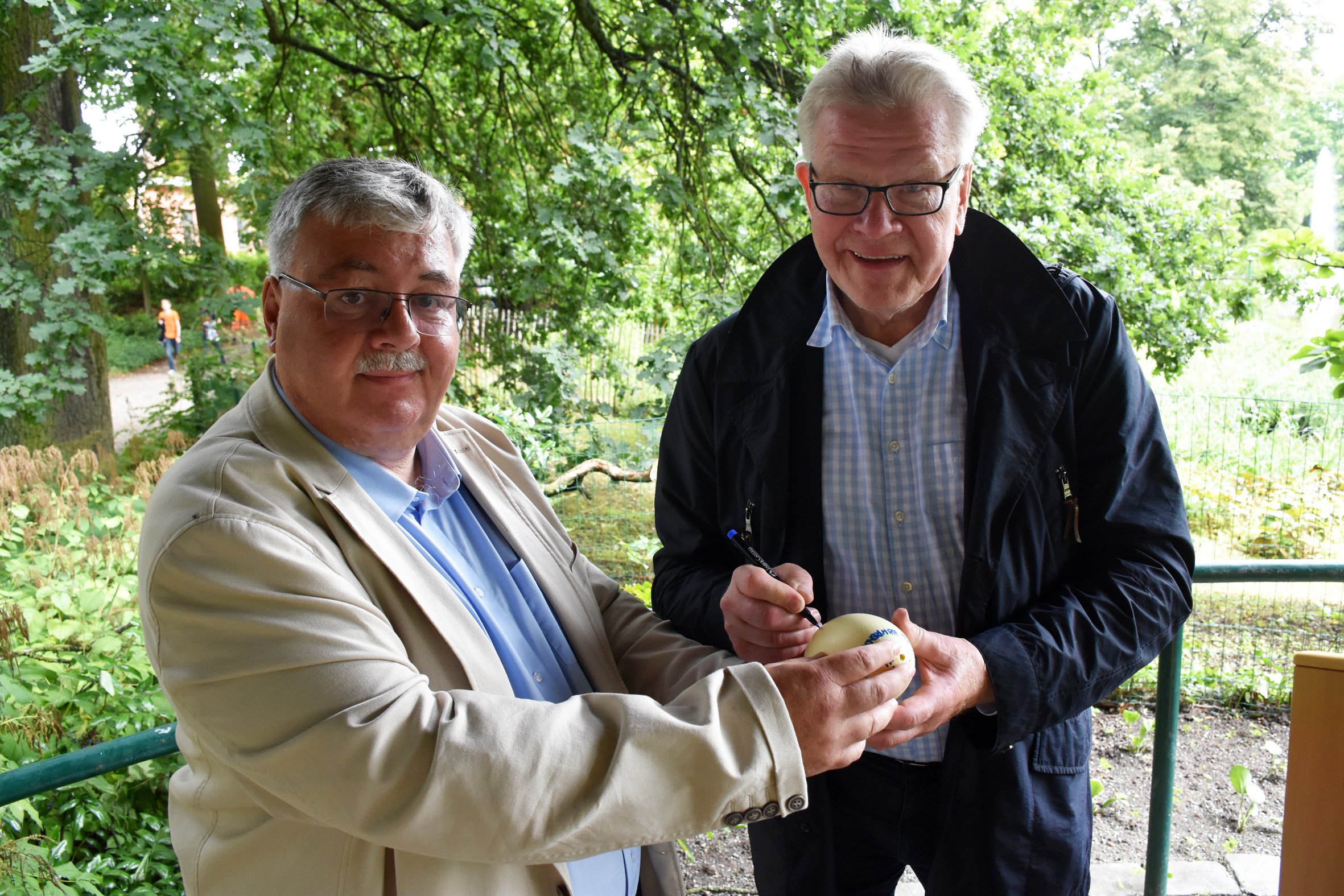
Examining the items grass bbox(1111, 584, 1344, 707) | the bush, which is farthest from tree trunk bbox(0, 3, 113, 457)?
grass bbox(1111, 584, 1344, 707)

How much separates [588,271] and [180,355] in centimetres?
600

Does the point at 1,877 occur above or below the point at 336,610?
below

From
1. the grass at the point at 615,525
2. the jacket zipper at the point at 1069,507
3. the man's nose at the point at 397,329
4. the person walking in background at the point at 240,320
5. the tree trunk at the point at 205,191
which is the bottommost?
the grass at the point at 615,525

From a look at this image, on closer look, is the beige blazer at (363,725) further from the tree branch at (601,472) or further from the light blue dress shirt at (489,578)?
the tree branch at (601,472)

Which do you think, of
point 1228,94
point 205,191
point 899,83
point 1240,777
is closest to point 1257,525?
point 1240,777

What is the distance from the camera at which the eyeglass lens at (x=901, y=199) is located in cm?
171

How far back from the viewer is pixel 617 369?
22.3 ft

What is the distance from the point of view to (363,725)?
114 centimetres

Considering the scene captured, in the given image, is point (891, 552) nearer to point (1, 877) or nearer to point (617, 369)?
point (1, 877)

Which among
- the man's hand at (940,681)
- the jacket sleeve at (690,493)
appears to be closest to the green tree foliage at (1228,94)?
the jacket sleeve at (690,493)

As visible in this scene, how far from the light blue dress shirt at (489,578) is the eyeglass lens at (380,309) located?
0.17 metres

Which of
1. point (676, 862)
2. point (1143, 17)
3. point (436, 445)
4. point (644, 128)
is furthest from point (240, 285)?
point (1143, 17)

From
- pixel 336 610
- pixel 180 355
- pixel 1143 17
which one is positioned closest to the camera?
pixel 336 610

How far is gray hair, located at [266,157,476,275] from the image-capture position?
1.50 metres
